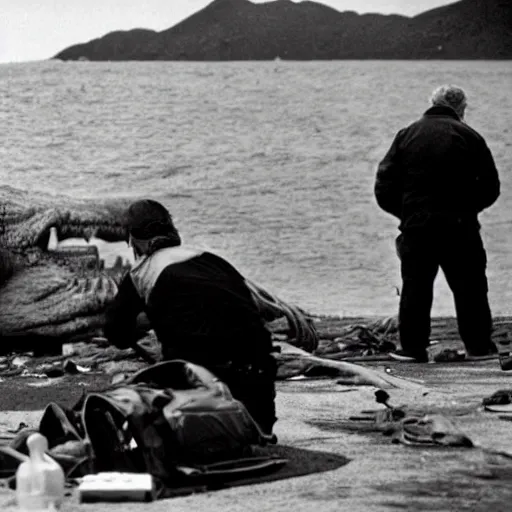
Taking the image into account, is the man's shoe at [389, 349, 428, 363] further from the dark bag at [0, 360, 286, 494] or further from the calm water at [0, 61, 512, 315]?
the calm water at [0, 61, 512, 315]

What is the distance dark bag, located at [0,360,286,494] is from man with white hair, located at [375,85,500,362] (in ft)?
11.2

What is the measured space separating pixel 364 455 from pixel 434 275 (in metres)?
3.26

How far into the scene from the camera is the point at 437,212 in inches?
326

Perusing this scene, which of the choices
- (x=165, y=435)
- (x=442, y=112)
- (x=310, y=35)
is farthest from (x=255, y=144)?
(x=165, y=435)

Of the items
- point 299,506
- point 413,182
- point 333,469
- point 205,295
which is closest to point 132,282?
point 205,295

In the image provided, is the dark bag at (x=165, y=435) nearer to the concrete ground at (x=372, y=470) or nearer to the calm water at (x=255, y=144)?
the concrete ground at (x=372, y=470)

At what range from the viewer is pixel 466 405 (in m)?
6.43

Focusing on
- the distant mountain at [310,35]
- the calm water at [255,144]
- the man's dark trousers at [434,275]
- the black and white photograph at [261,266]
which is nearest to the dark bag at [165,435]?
the black and white photograph at [261,266]

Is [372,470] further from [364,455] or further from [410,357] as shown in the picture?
[410,357]

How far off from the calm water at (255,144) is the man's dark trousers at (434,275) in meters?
4.19

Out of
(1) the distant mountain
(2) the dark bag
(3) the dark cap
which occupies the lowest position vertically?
(2) the dark bag

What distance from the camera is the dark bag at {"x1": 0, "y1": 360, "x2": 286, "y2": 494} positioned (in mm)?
4672

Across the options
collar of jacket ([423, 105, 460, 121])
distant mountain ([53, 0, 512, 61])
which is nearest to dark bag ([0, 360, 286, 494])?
collar of jacket ([423, 105, 460, 121])

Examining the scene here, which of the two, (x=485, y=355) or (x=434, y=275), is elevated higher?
(x=434, y=275)
